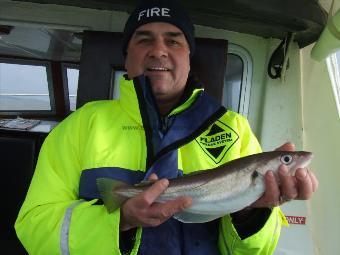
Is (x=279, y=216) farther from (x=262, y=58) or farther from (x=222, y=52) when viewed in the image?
(x=262, y=58)

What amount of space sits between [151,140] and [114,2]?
56.5 inches

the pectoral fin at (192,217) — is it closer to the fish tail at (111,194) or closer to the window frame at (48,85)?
the fish tail at (111,194)

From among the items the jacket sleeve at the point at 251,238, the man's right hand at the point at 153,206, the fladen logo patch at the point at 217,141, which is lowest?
the jacket sleeve at the point at 251,238

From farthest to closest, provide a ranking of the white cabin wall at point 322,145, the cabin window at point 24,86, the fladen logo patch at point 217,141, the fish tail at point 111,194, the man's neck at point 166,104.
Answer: the cabin window at point 24,86, the white cabin wall at point 322,145, the man's neck at point 166,104, the fladen logo patch at point 217,141, the fish tail at point 111,194

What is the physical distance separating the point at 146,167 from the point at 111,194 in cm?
30

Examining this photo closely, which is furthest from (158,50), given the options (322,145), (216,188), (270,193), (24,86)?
(24,86)

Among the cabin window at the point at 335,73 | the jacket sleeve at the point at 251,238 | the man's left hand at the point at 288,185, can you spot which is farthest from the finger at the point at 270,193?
the cabin window at the point at 335,73

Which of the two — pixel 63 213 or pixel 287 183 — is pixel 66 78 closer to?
pixel 63 213

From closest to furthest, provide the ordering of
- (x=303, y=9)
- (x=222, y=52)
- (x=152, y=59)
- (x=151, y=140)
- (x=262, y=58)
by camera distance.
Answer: (x=151, y=140), (x=152, y=59), (x=303, y=9), (x=222, y=52), (x=262, y=58)

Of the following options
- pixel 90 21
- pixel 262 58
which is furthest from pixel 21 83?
pixel 262 58

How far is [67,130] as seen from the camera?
2.06m

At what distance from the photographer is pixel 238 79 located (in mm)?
3586

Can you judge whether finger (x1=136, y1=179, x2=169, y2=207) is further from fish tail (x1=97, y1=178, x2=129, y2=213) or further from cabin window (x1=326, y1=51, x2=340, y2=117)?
cabin window (x1=326, y1=51, x2=340, y2=117)

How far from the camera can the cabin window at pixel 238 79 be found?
140 inches
